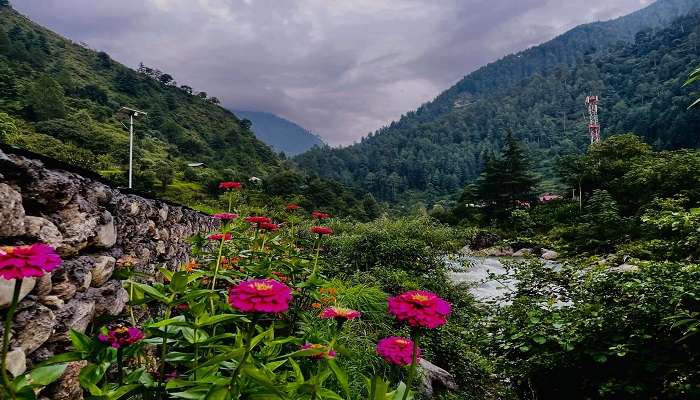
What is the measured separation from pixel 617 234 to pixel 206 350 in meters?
11.3

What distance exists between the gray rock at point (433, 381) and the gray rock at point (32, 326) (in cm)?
306

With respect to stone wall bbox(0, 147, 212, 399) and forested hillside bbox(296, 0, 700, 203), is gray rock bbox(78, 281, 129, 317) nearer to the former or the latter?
stone wall bbox(0, 147, 212, 399)

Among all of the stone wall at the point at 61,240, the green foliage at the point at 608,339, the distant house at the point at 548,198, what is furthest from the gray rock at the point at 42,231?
the distant house at the point at 548,198

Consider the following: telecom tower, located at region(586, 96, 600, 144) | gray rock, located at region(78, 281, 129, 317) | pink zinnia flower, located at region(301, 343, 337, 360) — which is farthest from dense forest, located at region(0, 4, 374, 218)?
telecom tower, located at region(586, 96, 600, 144)

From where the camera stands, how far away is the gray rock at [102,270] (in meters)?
2.20

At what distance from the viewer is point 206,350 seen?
6.77 feet

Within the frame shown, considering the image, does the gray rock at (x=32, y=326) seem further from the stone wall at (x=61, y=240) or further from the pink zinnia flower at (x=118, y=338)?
the pink zinnia flower at (x=118, y=338)

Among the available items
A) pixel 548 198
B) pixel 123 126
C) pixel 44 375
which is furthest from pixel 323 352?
pixel 123 126

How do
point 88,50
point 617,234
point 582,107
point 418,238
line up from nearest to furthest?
1. point 418,238
2. point 617,234
3. point 88,50
4. point 582,107

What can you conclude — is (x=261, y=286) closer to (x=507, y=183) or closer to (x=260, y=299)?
(x=260, y=299)

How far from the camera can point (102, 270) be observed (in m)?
2.26

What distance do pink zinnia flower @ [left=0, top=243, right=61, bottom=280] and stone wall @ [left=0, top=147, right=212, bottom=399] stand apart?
584mm

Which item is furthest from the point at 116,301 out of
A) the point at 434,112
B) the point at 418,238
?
the point at 434,112

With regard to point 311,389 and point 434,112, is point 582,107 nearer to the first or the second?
point 434,112
